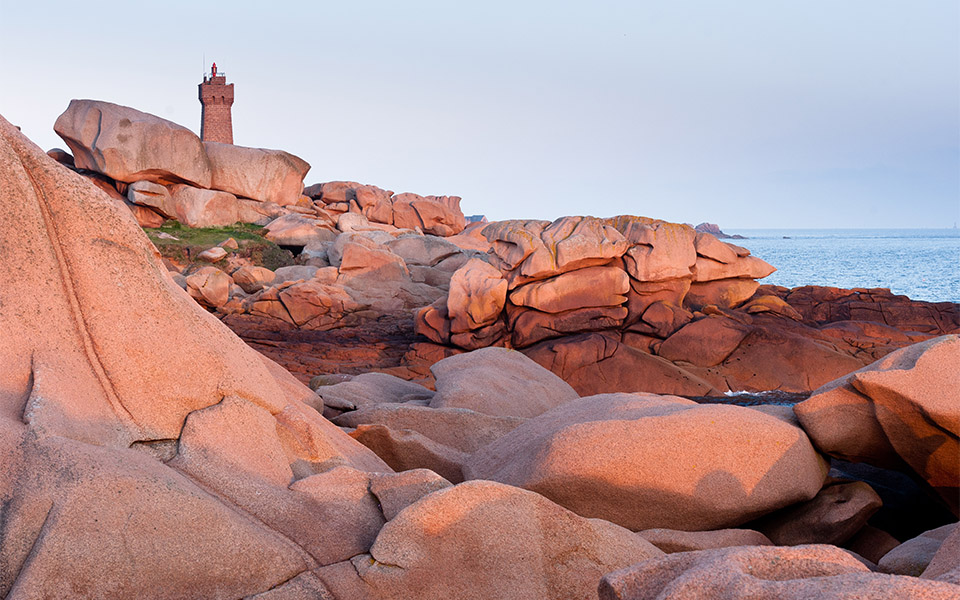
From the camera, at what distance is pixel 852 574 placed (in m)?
2.40

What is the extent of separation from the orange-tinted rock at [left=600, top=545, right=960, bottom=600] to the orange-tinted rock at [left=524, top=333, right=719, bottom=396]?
12476 millimetres

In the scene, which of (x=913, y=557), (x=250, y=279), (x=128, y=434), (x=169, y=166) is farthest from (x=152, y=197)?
(x=913, y=557)

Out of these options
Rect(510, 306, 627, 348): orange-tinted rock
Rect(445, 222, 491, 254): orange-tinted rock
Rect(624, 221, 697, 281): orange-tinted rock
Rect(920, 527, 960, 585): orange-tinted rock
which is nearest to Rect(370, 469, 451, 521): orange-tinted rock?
Rect(920, 527, 960, 585): orange-tinted rock

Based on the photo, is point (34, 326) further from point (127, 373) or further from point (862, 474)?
point (862, 474)

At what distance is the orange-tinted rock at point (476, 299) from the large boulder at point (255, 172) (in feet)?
57.3

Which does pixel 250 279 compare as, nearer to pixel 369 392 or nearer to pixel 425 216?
pixel 369 392

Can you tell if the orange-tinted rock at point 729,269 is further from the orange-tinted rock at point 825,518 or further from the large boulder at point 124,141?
the large boulder at point 124,141

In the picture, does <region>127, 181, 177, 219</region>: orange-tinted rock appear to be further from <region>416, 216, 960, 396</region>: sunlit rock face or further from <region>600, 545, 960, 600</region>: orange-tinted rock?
<region>600, 545, 960, 600</region>: orange-tinted rock

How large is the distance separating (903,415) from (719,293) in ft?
41.2

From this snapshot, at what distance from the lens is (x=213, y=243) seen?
2717 cm

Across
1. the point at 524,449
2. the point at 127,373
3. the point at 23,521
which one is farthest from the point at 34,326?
the point at 524,449

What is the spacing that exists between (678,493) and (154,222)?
27.5 meters

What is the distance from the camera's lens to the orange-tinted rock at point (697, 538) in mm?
5199

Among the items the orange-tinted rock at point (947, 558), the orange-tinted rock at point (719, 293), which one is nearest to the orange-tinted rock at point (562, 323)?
the orange-tinted rock at point (719, 293)
